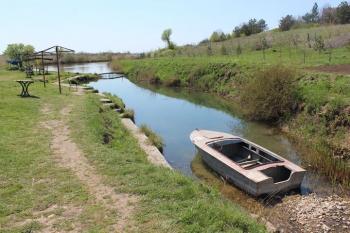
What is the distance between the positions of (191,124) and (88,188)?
10482 mm

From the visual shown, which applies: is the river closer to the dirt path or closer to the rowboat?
the rowboat

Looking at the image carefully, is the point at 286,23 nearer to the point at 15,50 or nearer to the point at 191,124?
the point at 15,50

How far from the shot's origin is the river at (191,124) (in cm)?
1023

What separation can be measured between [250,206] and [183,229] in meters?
3.57

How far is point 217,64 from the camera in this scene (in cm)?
2698

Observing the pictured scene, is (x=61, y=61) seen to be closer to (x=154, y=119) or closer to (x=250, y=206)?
(x=154, y=119)

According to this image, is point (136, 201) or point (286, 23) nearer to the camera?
point (136, 201)

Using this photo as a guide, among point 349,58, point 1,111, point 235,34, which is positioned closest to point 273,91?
point 349,58

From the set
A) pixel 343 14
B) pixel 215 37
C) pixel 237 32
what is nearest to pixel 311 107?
pixel 343 14

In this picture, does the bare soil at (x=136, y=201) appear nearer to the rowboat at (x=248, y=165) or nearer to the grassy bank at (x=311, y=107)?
the rowboat at (x=248, y=165)

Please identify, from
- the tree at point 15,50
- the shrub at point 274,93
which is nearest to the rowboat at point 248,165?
the shrub at point 274,93

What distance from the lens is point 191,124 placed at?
16203mm

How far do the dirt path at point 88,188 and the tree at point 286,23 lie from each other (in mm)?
62566

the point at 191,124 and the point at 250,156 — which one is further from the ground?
the point at 191,124
